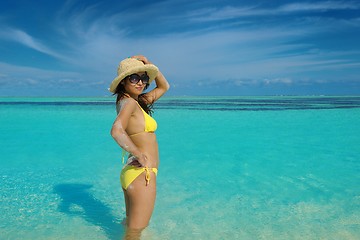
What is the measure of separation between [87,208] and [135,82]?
298 centimetres

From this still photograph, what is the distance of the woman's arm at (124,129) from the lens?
288cm

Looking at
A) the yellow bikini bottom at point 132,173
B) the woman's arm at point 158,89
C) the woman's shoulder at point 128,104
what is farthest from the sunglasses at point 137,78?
the yellow bikini bottom at point 132,173

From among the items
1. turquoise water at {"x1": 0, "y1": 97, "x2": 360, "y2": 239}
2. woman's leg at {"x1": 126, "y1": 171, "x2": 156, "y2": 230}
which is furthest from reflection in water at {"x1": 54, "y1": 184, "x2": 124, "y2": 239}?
woman's leg at {"x1": 126, "y1": 171, "x2": 156, "y2": 230}

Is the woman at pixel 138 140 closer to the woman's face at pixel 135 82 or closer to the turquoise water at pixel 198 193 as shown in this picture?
the woman's face at pixel 135 82

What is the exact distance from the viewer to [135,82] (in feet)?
10.5

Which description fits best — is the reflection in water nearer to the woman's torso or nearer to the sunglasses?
the woman's torso

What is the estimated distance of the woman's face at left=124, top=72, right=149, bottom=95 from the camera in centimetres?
317

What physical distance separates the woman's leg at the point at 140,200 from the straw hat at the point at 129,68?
869mm

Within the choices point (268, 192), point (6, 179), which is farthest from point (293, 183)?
point (6, 179)

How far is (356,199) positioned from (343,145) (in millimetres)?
6614

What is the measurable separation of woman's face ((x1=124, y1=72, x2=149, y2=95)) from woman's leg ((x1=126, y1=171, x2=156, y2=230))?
0.77 m

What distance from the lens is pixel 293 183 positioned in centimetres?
678

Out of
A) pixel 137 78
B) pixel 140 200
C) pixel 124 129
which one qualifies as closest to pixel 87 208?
pixel 140 200

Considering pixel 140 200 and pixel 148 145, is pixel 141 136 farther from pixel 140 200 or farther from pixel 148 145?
pixel 140 200
